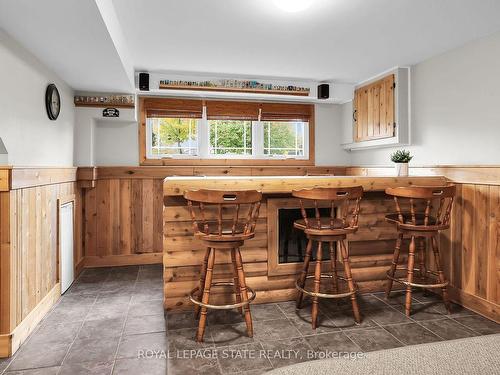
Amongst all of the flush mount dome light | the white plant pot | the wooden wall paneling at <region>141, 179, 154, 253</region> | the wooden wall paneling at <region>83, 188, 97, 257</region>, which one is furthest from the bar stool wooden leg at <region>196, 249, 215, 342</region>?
the wooden wall paneling at <region>83, 188, 97, 257</region>

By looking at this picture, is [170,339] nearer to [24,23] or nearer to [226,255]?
[226,255]

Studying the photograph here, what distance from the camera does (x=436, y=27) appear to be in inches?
115

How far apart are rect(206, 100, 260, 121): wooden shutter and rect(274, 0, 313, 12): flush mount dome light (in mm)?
2342

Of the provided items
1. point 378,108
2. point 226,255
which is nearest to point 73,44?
point 226,255

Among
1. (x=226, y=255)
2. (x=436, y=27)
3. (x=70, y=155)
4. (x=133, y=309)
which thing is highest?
(x=436, y=27)

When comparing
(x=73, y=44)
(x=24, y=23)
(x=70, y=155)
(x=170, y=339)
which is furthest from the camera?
(x=70, y=155)

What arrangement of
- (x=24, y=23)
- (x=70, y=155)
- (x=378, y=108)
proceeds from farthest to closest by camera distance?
(x=378, y=108)
(x=70, y=155)
(x=24, y=23)

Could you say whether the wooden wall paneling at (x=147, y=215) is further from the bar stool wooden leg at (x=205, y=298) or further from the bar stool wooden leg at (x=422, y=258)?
the bar stool wooden leg at (x=422, y=258)

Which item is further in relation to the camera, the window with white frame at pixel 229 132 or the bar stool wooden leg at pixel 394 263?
the window with white frame at pixel 229 132

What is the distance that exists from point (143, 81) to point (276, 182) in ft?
7.83

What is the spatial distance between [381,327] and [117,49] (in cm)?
287

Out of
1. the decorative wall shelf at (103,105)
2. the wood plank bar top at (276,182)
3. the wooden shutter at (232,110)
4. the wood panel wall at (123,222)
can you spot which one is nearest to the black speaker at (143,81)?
the decorative wall shelf at (103,105)

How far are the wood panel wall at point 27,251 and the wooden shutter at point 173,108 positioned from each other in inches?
64.6

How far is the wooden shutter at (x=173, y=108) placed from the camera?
182 inches
